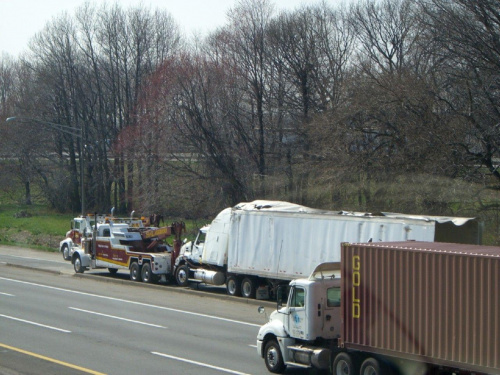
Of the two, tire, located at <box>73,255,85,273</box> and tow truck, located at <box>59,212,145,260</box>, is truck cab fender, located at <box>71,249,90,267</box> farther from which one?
tow truck, located at <box>59,212,145,260</box>

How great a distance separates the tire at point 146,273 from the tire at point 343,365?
17.0 metres

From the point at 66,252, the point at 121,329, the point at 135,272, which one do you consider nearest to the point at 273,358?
the point at 121,329

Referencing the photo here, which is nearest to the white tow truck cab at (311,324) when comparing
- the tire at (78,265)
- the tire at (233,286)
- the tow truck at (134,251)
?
the tire at (233,286)

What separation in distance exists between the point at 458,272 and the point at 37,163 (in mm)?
65846

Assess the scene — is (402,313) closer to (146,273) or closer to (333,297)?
(333,297)

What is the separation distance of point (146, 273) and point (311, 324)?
54.6 ft

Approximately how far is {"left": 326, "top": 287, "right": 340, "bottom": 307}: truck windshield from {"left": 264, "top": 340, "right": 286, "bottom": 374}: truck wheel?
4.46ft

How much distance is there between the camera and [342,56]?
44.1 metres

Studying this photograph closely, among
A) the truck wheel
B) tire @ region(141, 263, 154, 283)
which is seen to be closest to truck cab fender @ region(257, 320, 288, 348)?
the truck wheel

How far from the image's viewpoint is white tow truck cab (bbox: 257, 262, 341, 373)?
1149 cm

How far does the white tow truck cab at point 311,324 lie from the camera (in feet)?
37.7

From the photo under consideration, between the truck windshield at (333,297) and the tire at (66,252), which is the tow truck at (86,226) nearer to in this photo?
the tire at (66,252)

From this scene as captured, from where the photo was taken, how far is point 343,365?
422 inches

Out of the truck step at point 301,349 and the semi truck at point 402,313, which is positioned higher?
the semi truck at point 402,313
